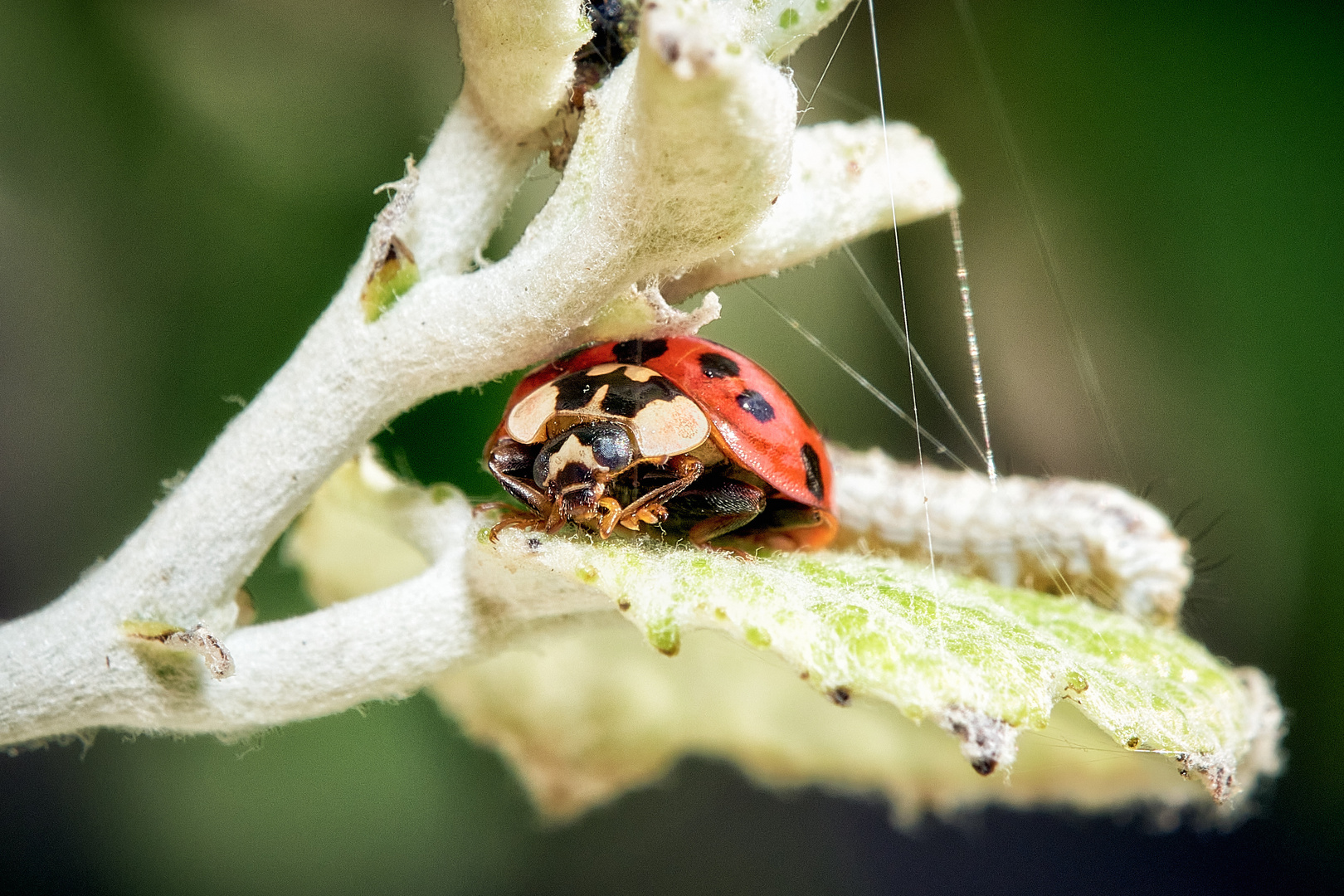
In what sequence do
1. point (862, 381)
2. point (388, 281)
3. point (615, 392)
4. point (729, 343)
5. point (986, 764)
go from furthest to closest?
point (729, 343)
point (862, 381)
point (615, 392)
point (388, 281)
point (986, 764)

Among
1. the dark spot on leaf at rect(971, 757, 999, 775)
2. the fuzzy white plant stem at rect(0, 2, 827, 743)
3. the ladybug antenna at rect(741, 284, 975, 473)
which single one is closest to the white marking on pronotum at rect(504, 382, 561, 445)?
the fuzzy white plant stem at rect(0, 2, 827, 743)

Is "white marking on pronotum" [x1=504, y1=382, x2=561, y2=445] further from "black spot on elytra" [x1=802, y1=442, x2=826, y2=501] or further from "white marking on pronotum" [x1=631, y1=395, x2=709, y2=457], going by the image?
"black spot on elytra" [x1=802, y1=442, x2=826, y2=501]

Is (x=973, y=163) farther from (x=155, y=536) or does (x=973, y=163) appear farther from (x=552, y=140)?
(x=155, y=536)

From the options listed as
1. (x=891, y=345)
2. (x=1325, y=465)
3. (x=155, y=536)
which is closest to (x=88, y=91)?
(x=155, y=536)

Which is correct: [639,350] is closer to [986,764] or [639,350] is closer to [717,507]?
[717,507]

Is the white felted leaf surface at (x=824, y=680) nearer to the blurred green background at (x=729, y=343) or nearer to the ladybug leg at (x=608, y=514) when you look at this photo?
the ladybug leg at (x=608, y=514)

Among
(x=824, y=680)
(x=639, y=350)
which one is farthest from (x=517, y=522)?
(x=824, y=680)
